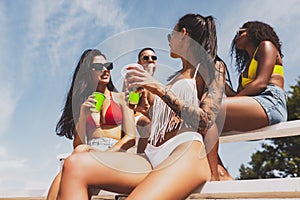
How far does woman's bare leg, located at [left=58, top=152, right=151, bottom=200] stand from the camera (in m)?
1.82

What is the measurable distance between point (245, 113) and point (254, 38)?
2.70 ft

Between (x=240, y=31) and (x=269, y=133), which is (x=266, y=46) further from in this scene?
(x=269, y=133)

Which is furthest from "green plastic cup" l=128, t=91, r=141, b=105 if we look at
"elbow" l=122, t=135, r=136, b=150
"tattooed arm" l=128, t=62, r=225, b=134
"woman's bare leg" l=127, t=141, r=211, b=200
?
"elbow" l=122, t=135, r=136, b=150

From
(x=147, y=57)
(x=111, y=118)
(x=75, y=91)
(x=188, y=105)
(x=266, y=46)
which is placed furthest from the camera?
(x=75, y=91)

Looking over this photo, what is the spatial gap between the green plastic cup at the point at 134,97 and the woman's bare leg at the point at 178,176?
45 cm

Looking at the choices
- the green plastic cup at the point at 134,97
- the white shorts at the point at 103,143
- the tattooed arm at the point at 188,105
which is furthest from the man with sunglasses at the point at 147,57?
the white shorts at the point at 103,143

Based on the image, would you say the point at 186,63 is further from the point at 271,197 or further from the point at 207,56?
the point at 271,197

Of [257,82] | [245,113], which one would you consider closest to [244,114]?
[245,113]

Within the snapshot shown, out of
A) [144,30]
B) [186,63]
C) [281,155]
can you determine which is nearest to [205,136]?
[186,63]

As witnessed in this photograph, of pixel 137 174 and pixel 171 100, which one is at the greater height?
pixel 171 100

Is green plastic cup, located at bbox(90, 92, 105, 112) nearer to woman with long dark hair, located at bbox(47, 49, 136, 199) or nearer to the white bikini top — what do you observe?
woman with long dark hair, located at bbox(47, 49, 136, 199)

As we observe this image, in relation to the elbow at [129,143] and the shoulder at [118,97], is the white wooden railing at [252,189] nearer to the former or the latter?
the elbow at [129,143]

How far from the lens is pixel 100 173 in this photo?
1.89 meters

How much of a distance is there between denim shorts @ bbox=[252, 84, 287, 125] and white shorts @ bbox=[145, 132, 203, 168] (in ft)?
2.63
